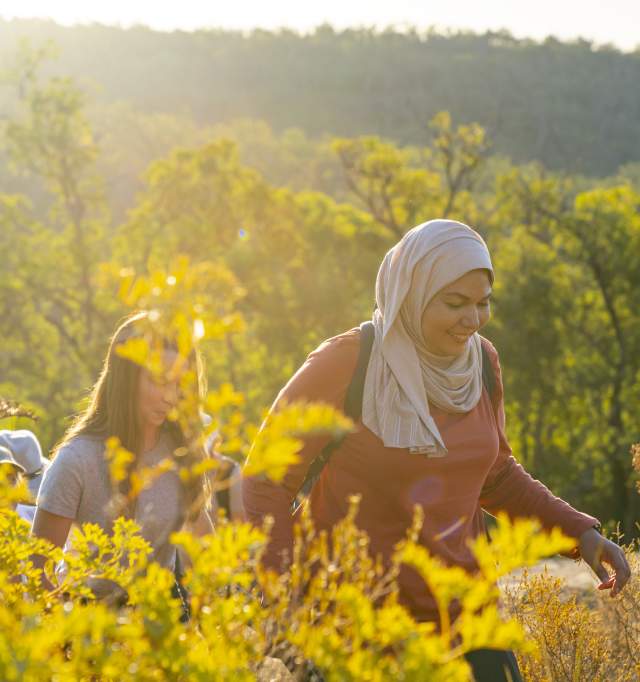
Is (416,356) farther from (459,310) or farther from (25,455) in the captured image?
(25,455)

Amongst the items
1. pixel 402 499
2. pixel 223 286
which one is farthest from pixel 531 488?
pixel 223 286

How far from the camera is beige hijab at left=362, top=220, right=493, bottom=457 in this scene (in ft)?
9.16

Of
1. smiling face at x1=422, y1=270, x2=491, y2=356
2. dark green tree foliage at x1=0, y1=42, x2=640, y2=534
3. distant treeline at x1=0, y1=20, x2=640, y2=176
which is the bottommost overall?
dark green tree foliage at x1=0, y1=42, x2=640, y2=534

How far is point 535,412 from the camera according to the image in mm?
24422

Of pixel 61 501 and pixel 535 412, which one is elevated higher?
pixel 61 501

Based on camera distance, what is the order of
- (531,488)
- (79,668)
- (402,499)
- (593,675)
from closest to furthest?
1. (79,668)
2. (402,499)
3. (531,488)
4. (593,675)

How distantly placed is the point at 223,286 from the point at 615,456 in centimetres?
2164

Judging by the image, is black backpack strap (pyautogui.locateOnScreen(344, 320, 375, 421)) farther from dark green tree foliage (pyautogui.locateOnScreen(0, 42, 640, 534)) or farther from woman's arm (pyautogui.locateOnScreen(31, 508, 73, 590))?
dark green tree foliage (pyautogui.locateOnScreen(0, 42, 640, 534))

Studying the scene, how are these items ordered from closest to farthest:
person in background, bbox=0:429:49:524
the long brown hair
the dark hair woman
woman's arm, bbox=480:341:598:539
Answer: the dark hair woman → the long brown hair → woman's arm, bbox=480:341:598:539 → person in background, bbox=0:429:49:524

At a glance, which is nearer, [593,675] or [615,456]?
[593,675]

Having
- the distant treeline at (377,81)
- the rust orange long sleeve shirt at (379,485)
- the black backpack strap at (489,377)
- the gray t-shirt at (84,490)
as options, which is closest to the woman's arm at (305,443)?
the rust orange long sleeve shirt at (379,485)

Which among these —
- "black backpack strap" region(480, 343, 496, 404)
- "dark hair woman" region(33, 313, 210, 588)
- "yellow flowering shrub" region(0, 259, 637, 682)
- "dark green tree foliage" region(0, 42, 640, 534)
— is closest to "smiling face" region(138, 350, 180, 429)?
"dark hair woman" region(33, 313, 210, 588)

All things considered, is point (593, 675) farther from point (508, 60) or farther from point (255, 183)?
point (508, 60)

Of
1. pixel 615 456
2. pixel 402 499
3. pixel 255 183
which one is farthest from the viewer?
pixel 255 183
